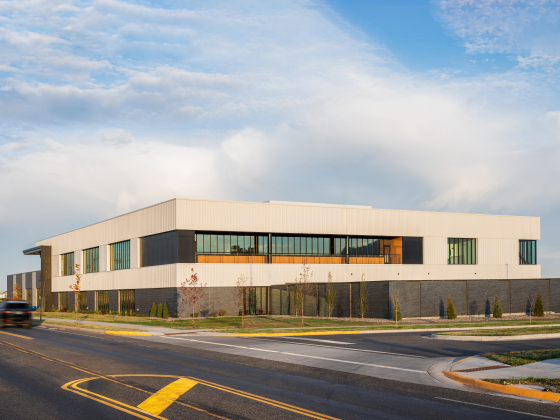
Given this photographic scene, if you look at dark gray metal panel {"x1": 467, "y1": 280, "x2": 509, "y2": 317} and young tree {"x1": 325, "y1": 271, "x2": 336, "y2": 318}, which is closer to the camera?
dark gray metal panel {"x1": 467, "y1": 280, "x2": 509, "y2": 317}

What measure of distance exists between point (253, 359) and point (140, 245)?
34168mm

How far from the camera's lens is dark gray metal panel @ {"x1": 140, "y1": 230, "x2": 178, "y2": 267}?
143 ft

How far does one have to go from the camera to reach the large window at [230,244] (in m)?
45.1

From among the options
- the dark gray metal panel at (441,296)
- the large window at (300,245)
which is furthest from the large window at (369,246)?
the dark gray metal panel at (441,296)

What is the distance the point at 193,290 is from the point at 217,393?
3163 cm

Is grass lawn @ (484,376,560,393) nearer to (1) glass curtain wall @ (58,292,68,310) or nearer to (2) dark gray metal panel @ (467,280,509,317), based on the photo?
(2) dark gray metal panel @ (467,280,509,317)

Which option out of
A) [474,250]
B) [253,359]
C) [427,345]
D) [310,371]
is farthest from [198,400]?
[474,250]

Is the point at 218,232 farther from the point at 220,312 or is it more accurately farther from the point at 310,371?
the point at 310,371

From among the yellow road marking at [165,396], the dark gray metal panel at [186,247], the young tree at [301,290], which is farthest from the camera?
the dark gray metal panel at [186,247]

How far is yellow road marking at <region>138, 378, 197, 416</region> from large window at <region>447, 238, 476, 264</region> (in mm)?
44671

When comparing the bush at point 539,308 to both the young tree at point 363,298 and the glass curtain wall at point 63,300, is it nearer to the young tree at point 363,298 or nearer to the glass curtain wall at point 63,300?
the young tree at point 363,298

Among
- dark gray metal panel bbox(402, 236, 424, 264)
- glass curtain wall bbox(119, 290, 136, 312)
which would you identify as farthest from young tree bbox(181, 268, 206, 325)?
dark gray metal panel bbox(402, 236, 424, 264)

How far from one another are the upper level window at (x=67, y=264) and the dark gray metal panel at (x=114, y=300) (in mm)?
14543

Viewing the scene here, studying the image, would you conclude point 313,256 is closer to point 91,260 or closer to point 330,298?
point 330,298
